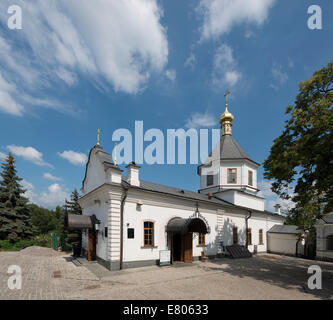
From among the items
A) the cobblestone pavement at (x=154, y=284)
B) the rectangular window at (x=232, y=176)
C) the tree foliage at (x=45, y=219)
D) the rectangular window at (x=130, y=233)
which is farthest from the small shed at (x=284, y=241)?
the tree foliage at (x=45, y=219)

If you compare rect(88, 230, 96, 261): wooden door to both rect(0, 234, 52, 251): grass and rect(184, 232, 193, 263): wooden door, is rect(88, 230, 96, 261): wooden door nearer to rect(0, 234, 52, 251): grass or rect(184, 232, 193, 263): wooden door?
rect(184, 232, 193, 263): wooden door

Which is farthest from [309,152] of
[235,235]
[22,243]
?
[22,243]

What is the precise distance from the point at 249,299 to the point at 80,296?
583 centimetres

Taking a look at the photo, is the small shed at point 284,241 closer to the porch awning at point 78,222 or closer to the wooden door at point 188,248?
the wooden door at point 188,248

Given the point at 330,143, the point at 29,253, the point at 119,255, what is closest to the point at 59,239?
the point at 29,253

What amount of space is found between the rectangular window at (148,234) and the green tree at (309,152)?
7379 mm

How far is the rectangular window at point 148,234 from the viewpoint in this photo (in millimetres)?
12078

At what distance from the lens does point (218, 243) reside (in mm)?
16375

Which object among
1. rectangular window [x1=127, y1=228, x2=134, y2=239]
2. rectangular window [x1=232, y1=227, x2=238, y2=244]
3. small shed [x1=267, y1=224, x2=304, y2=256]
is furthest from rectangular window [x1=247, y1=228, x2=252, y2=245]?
rectangular window [x1=127, y1=228, x2=134, y2=239]

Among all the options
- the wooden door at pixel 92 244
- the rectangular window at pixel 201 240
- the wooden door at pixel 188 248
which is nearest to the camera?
the wooden door at pixel 92 244

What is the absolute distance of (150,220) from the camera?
1237 centimetres

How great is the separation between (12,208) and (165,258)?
56.9 ft

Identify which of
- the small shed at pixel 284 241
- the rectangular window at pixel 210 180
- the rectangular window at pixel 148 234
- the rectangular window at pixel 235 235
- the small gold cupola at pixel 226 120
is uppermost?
the small gold cupola at pixel 226 120

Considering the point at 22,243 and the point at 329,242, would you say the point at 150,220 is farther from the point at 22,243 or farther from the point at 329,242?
the point at 329,242
